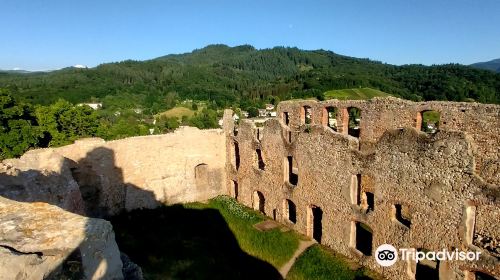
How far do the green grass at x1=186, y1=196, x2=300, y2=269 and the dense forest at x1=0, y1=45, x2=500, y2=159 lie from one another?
20.4 metres

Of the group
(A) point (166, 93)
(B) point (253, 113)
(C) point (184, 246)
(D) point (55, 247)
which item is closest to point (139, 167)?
(C) point (184, 246)

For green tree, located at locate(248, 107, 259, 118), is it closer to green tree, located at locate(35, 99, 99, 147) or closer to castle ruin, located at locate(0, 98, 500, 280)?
green tree, located at locate(35, 99, 99, 147)

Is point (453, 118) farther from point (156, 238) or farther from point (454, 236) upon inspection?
point (156, 238)

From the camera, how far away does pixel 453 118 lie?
13.7m

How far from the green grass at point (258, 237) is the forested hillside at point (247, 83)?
4147 cm

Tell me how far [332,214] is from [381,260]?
9.21ft

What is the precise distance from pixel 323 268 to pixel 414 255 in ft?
11.6

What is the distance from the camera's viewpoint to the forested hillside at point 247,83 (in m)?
68.0

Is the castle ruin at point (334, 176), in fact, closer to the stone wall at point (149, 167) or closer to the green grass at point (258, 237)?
the stone wall at point (149, 167)

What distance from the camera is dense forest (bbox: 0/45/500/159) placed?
35.2 metres

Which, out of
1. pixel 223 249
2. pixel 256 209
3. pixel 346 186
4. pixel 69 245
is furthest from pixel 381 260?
pixel 69 245

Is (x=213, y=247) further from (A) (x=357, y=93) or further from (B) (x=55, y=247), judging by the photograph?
(A) (x=357, y=93)

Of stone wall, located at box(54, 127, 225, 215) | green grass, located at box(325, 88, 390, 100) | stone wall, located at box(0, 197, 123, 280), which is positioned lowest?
stone wall, located at box(54, 127, 225, 215)

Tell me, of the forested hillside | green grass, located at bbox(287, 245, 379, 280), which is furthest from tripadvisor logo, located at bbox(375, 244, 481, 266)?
the forested hillside
